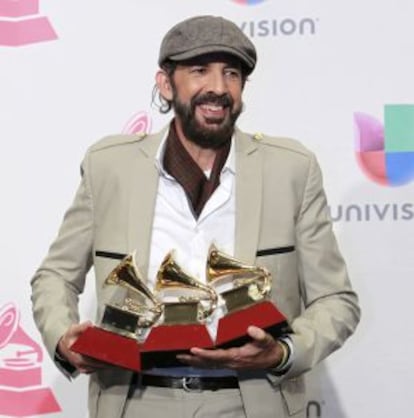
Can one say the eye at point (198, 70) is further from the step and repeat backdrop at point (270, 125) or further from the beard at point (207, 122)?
the step and repeat backdrop at point (270, 125)

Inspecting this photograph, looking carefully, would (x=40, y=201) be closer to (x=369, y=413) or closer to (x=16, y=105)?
(x=16, y=105)

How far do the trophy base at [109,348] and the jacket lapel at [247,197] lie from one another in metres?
0.21

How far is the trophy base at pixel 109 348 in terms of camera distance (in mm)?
1182

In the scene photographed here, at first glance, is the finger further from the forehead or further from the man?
the forehead

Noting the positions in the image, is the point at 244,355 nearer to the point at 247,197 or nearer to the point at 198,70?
the point at 247,197

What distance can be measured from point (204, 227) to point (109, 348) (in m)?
0.24

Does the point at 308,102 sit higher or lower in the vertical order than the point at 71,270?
higher

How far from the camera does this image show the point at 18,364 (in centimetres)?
193

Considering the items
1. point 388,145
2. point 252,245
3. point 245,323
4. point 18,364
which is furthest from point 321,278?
point 18,364

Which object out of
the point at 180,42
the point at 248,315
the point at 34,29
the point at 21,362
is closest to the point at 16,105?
the point at 34,29

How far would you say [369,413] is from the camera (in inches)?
72.2

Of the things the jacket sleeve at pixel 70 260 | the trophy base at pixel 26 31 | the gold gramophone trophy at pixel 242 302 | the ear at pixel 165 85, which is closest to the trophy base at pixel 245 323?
the gold gramophone trophy at pixel 242 302

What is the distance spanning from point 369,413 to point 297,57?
28.0 inches

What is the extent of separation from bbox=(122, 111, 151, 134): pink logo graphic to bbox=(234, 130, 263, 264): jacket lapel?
51cm
